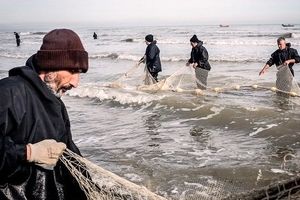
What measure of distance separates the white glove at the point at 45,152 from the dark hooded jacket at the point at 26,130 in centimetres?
4

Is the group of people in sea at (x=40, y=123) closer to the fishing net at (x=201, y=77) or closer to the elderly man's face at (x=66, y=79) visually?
the elderly man's face at (x=66, y=79)

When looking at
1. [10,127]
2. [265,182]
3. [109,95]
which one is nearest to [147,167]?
[265,182]

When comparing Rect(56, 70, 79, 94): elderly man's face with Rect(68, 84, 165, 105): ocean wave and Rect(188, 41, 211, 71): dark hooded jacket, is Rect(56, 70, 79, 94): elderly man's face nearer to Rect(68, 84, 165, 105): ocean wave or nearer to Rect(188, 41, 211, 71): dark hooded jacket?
Rect(68, 84, 165, 105): ocean wave

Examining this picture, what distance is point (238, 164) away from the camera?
6.16 m

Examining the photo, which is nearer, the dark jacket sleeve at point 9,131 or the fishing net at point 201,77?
the dark jacket sleeve at point 9,131

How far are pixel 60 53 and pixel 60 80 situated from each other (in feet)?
0.49

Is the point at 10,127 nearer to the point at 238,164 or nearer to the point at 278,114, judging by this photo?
the point at 238,164

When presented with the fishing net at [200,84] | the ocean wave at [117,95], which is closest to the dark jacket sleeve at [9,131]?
the ocean wave at [117,95]

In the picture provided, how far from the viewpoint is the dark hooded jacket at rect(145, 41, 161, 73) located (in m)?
13.4

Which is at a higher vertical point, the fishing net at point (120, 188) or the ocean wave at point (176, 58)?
the fishing net at point (120, 188)

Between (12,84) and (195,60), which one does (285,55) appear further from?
(12,84)

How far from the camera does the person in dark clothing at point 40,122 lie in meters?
1.86

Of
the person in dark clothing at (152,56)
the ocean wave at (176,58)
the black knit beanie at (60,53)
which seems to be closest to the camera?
the black knit beanie at (60,53)

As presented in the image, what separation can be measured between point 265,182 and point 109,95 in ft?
27.6
